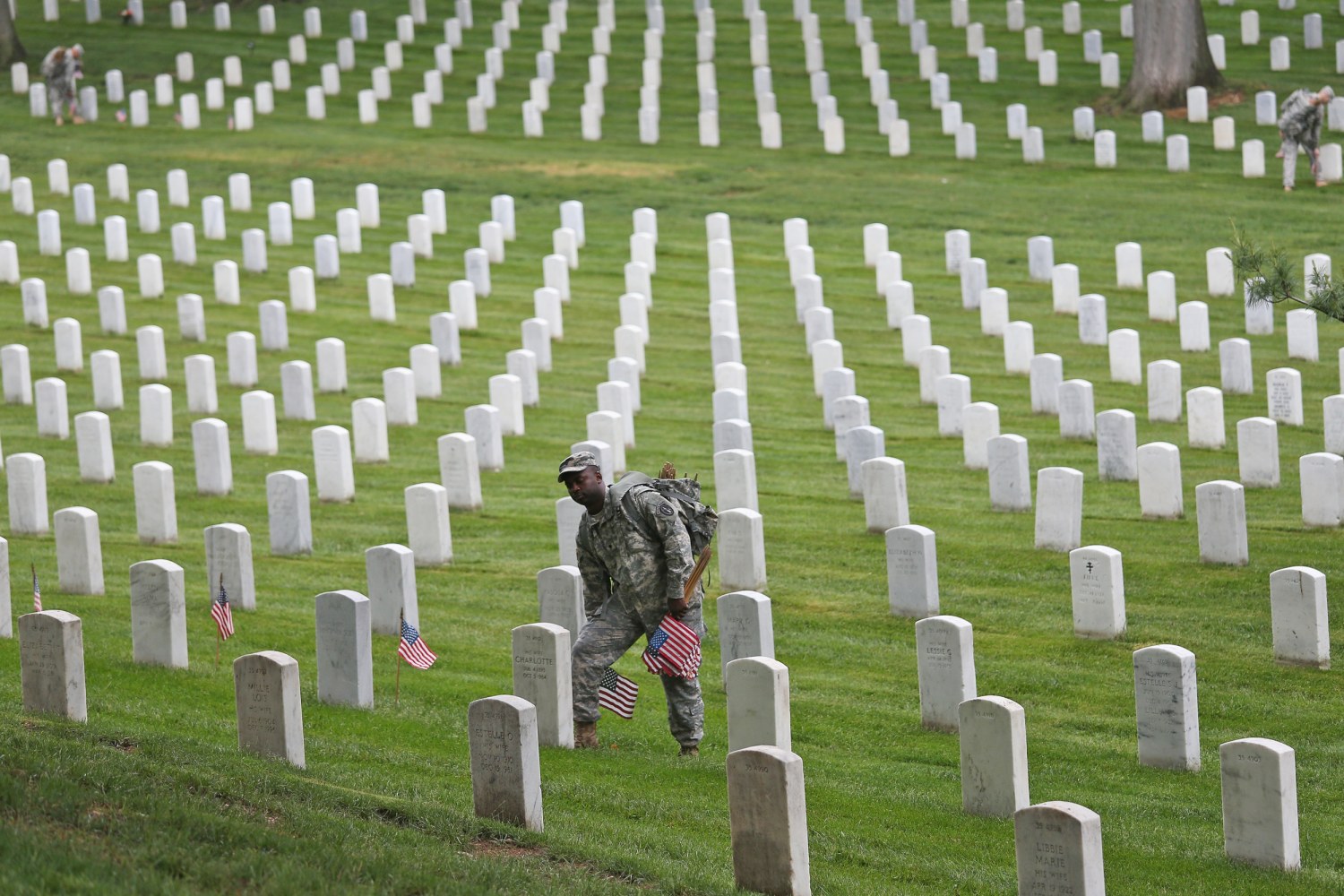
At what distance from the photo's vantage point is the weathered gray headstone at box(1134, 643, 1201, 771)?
9859 mm

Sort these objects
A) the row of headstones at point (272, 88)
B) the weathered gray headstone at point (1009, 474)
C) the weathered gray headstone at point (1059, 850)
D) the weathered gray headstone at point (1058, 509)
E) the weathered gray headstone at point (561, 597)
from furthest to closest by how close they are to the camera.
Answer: the row of headstones at point (272, 88)
the weathered gray headstone at point (1009, 474)
the weathered gray headstone at point (1058, 509)
the weathered gray headstone at point (561, 597)
the weathered gray headstone at point (1059, 850)

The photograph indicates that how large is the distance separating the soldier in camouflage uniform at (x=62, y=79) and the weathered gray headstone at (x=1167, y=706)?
29.9 m

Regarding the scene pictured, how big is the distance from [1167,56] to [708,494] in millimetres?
18826

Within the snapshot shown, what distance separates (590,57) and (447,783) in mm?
30610

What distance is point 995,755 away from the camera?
29.7 ft

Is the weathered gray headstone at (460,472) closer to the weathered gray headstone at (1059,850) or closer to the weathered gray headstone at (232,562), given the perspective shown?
the weathered gray headstone at (232,562)

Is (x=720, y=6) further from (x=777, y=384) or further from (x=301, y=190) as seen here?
(x=777, y=384)

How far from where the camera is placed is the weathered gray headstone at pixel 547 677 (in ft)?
33.0

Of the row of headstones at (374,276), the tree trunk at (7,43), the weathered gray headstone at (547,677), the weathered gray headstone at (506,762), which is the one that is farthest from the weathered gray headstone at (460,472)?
the tree trunk at (7,43)

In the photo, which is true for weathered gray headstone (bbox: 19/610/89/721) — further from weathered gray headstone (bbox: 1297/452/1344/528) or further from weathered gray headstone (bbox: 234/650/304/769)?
weathered gray headstone (bbox: 1297/452/1344/528)

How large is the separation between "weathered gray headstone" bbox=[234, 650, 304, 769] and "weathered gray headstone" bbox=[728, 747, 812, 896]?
8.49ft

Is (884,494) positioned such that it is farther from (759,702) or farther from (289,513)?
(759,702)

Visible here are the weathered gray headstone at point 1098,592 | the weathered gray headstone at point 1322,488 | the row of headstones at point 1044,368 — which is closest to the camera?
the weathered gray headstone at point 1098,592

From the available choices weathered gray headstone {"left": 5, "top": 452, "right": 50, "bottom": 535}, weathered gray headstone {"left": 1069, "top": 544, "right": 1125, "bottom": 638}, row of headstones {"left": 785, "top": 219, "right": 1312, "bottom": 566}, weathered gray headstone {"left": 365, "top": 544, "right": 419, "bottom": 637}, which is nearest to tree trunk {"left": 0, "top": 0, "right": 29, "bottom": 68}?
row of headstones {"left": 785, "top": 219, "right": 1312, "bottom": 566}
